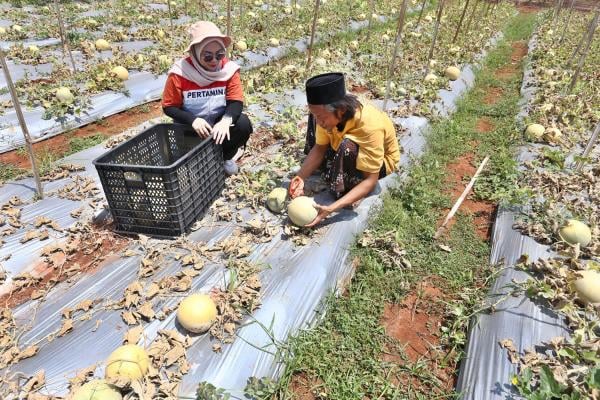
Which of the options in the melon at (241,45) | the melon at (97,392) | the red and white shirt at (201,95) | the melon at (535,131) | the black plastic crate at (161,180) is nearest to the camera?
the melon at (97,392)

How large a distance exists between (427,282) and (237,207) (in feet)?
6.52

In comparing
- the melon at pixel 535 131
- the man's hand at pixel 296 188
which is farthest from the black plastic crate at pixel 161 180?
the melon at pixel 535 131

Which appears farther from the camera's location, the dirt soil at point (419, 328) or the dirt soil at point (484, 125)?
the dirt soil at point (484, 125)

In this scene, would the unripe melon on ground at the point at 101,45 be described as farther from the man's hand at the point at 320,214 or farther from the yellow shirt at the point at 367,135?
the man's hand at the point at 320,214

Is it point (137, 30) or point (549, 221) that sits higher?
point (137, 30)

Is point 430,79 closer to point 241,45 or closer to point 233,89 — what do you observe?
point 241,45

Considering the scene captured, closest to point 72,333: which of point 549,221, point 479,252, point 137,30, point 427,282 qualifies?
point 427,282

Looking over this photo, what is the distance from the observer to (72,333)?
103 inches

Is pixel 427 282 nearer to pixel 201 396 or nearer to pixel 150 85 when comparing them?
pixel 201 396

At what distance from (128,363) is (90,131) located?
4735 mm

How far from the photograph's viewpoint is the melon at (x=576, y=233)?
11.4 feet

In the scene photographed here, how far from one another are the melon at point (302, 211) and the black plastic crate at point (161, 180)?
0.89 m

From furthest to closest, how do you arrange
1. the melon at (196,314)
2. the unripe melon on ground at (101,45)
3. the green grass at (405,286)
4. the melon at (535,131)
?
the unripe melon on ground at (101,45)
the melon at (535,131)
the green grass at (405,286)
the melon at (196,314)

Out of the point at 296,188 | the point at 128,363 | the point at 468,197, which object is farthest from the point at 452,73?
the point at 128,363
